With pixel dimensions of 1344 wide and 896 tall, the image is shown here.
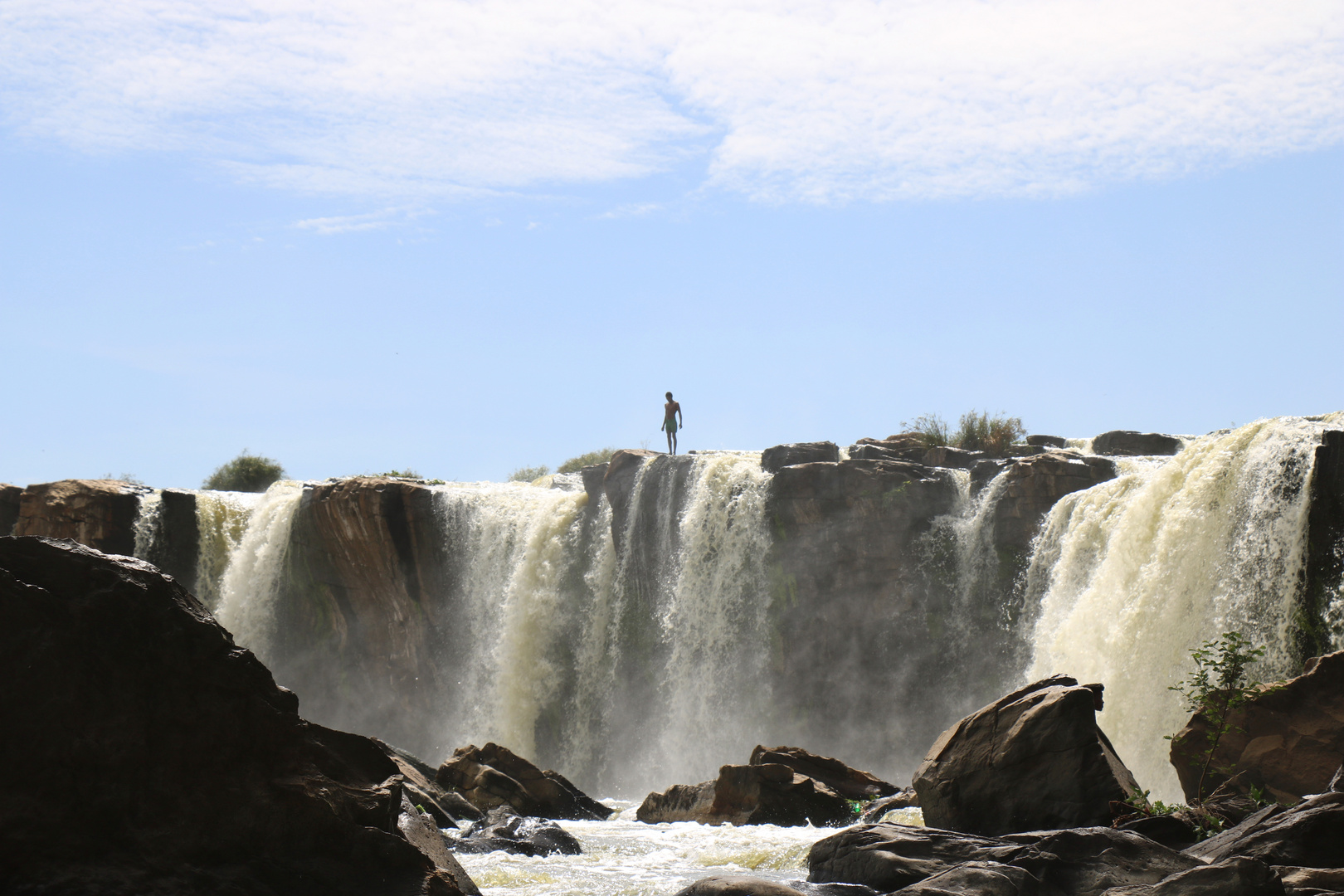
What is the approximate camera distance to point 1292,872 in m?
8.23

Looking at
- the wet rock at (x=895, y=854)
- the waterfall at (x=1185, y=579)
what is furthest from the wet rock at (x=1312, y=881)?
the waterfall at (x=1185, y=579)

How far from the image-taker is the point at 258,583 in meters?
30.8

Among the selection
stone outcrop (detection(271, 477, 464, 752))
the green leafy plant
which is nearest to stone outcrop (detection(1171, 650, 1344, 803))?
the green leafy plant

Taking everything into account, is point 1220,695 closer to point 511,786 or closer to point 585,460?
point 511,786

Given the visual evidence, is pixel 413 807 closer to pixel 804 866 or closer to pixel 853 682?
pixel 804 866

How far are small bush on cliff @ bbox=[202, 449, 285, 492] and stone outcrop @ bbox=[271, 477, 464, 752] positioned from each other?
17989mm

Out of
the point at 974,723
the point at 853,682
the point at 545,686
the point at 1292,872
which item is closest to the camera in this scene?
the point at 1292,872

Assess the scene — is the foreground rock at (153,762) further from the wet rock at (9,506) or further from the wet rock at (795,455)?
the wet rock at (9,506)

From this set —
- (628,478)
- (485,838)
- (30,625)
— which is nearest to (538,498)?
(628,478)

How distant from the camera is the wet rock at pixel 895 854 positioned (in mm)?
9484

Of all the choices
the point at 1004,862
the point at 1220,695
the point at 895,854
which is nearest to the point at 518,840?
the point at 895,854

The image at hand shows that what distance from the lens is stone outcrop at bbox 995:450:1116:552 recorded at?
2248 centimetres

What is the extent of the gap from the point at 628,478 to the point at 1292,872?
2048 cm

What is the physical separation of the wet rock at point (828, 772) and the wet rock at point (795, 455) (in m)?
8.90
